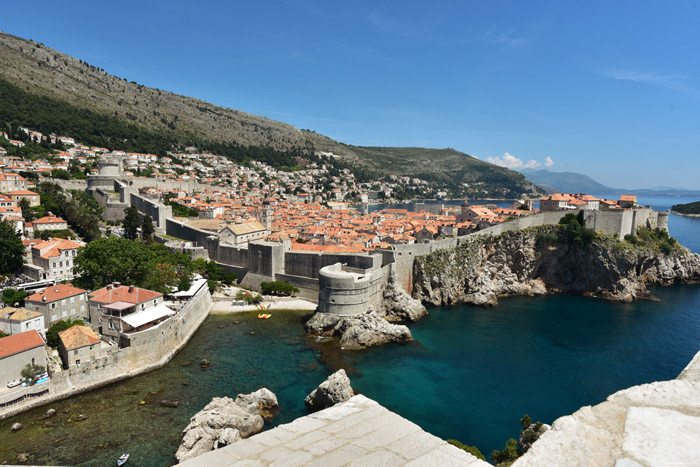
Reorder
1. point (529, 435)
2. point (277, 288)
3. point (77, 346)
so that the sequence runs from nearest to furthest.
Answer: point (529, 435), point (77, 346), point (277, 288)

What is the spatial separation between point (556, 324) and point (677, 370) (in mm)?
6831

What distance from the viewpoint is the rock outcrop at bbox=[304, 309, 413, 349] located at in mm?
20578

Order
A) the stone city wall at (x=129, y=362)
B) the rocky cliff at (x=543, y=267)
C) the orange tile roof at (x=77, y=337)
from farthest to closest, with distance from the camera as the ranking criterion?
the rocky cliff at (x=543, y=267) → the orange tile roof at (x=77, y=337) → the stone city wall at (x=129, y=362)

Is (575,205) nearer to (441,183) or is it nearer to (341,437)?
(341,437)

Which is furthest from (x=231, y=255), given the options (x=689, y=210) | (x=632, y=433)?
(x=689, y=210)

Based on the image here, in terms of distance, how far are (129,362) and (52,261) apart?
10309 millimetres

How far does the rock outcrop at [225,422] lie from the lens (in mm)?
11555

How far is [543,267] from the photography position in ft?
108

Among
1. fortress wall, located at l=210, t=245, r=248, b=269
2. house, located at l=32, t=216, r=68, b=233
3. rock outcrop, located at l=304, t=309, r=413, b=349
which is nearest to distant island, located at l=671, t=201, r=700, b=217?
rock outcrop, located at l=304, t=309, r=413, b=349

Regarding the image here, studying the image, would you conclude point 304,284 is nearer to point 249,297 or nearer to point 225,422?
point 249,297

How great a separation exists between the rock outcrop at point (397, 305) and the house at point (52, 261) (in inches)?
717

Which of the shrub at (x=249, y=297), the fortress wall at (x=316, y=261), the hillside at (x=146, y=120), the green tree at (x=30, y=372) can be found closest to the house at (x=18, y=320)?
the green tree at (x=30, y=372)

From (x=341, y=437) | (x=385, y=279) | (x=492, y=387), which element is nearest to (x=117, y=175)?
(x=385, y=279)

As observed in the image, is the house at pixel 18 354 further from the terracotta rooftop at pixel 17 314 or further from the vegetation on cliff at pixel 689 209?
the vegetation on cliff at pixel 689 209
